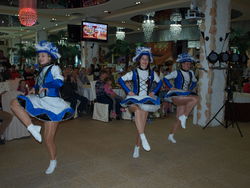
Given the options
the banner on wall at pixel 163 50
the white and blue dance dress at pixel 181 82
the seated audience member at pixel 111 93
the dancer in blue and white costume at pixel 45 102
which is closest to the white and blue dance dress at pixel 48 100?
the dancer in blue and white costume at pixel 45 102

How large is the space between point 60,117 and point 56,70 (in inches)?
24.3

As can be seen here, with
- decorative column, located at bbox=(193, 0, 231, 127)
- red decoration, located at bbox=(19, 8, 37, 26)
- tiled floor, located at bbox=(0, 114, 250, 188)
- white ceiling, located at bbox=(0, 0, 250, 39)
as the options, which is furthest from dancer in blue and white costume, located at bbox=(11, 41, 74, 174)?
white ceiling, located at bbox=(0, 0, 250, 39)

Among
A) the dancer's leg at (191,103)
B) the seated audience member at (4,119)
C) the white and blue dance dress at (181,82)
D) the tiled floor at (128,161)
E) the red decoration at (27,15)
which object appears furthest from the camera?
the red decoration at (27,15)

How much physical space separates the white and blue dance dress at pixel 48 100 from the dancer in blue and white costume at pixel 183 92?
2.13m

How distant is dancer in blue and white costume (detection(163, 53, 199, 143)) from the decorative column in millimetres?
1420

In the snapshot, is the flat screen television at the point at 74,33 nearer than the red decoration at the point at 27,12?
No

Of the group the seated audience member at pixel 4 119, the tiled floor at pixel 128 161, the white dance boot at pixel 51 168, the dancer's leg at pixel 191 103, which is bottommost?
the tiled floor at pixel 128 161

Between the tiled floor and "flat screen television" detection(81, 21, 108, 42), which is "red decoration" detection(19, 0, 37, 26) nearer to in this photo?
the tiled floor

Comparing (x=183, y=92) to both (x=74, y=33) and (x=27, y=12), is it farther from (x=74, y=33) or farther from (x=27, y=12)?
(x=74, y=33)

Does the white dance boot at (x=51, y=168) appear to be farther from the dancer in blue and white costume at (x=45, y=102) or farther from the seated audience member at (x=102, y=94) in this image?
the seated audience member at (x=102, y=94)

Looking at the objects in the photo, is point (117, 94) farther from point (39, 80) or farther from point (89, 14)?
point (89, 14)

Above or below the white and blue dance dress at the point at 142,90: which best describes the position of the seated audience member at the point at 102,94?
below

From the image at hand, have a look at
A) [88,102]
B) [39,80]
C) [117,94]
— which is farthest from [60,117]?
[88,102]

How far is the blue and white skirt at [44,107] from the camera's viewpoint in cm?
323
